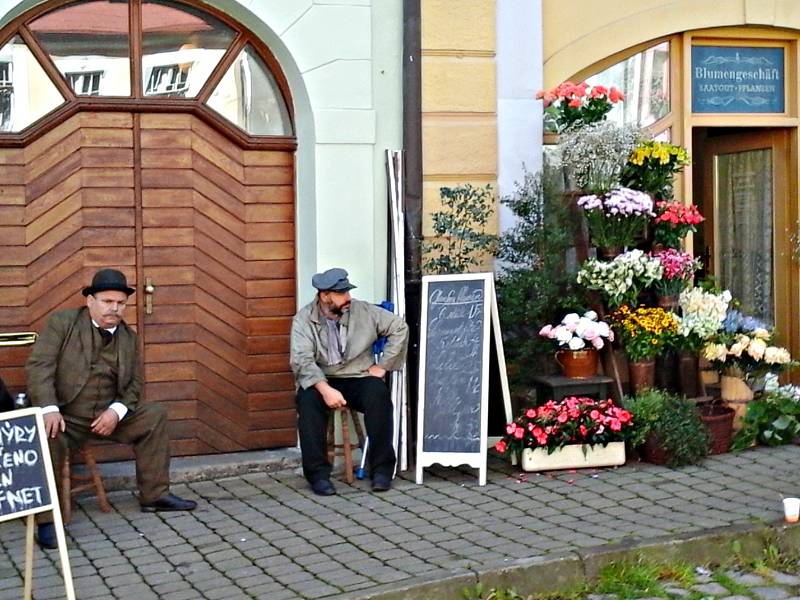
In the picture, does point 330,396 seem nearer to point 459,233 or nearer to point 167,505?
point 167,505

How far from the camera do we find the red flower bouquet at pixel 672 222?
26.2ft

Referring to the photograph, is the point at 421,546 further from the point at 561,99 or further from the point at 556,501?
the point at 561,99

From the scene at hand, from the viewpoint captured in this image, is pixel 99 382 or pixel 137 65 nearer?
pixel 99 382

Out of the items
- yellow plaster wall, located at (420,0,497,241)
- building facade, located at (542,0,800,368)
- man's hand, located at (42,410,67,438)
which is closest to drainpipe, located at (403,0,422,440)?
yellow plaster wall, located at (420,0,497,241)

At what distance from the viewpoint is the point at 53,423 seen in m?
6.29

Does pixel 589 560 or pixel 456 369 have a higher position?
pixel 456 369

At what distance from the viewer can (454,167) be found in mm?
8102

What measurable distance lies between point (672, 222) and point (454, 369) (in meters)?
1.78

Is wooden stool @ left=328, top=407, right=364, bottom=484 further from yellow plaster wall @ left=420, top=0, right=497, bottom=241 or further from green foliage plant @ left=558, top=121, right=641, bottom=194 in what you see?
green foliage plant @ left=558, top=121, right=641, bottom=194

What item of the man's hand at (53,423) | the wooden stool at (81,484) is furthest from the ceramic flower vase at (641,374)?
the man's hand at (53,423)

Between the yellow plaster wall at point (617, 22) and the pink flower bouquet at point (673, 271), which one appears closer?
the pink flower bouquet at point (673, 271)

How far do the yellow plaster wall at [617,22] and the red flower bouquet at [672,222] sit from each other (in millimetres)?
1217

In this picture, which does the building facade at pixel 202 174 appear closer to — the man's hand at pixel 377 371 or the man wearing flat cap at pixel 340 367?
the man wearing flat cap at pixel 340 367

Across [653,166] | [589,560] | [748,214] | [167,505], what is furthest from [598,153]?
[167,505]
